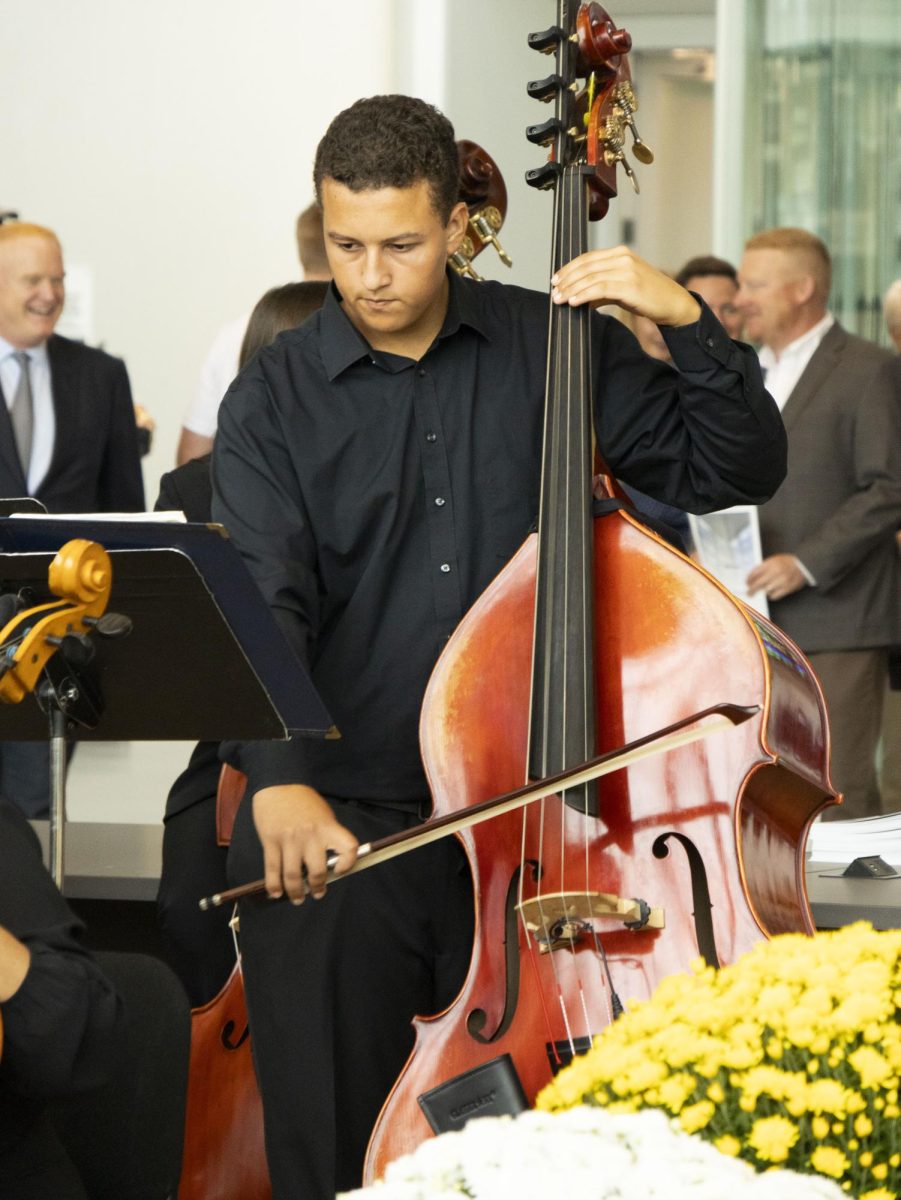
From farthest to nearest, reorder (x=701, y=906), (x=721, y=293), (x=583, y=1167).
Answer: (x=721, y=293), (x=701, y=906), (x=583, y=1167)

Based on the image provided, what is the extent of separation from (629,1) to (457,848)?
4.70 metres

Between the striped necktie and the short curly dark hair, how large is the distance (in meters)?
2.36

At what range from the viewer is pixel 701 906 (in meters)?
1.72

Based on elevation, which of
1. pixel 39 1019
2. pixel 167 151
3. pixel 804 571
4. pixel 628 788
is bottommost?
pixel 39 1019

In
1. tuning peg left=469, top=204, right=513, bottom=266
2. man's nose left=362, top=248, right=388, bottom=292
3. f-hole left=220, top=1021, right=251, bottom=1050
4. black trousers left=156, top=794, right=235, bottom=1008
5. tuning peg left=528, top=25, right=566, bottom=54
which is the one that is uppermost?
tuning peg left=528, top=25, right=566, bottom=54

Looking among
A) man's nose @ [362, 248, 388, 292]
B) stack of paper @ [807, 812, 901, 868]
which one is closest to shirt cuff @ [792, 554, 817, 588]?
stack of paper @ [807, 812, 901, 868]

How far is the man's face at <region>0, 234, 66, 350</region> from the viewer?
4184 millimetres

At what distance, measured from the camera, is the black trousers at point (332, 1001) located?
1910 millimetres

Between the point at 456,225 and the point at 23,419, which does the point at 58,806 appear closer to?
the point at 456,225

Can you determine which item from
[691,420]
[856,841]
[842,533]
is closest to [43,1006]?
[691,420]

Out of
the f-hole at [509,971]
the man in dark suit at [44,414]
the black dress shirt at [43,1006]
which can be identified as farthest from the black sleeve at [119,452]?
the black dress shirt at [43,1006]

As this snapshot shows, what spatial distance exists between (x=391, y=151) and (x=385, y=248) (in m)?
0.10

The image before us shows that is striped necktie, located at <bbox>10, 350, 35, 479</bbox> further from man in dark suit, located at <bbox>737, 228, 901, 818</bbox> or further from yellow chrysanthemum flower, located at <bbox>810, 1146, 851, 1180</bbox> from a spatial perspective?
yellow chrysanthemum flower, located at <bbox>810, 1146, 851, 1180</bbox>

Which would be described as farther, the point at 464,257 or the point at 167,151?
the point at 167,151
